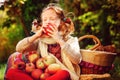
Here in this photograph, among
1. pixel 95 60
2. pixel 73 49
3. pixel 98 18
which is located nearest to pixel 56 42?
pixel 73 49

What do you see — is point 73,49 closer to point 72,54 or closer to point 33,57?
point 72,54

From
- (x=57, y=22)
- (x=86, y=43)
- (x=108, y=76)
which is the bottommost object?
(x=108, y=76)

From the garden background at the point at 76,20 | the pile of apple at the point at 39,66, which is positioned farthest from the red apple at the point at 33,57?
the garden background at the point at 76,20

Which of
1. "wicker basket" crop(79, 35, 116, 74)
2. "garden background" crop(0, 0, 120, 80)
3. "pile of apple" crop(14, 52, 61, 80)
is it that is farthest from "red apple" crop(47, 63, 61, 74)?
"garden background" crop(0, 0, 120, 80)

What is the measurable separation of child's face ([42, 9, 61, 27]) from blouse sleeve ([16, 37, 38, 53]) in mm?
124

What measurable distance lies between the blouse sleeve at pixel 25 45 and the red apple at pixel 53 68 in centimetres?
15

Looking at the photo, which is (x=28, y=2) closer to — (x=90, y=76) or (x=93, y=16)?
(x=93, y=16)

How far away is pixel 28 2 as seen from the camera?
94.6 inches

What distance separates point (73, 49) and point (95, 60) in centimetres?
14

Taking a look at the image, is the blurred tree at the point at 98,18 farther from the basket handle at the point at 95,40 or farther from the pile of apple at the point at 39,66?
the pile of apple at the point at 39,66

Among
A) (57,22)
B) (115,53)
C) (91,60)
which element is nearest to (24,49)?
(57,22)

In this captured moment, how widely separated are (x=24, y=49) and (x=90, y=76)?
40 cm

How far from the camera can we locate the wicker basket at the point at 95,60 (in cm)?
216

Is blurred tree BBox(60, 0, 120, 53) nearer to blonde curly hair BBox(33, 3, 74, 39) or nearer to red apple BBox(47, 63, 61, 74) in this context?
blonde curly hair BBox(33, 3, 74, 39)
